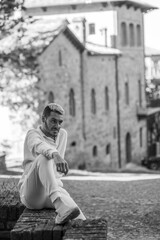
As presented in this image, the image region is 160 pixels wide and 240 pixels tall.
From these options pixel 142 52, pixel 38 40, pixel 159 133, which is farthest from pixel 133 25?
pixel 38 40

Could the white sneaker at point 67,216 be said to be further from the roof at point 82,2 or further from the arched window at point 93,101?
the roof at point 82,2

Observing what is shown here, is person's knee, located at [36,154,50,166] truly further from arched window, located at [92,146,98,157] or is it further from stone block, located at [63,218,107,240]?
arched window, located at [92,146,98,157]

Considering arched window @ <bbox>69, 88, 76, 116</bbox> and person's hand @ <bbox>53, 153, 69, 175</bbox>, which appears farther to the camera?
arched window @ <bbox>69, 88, 76, 116</bbox>

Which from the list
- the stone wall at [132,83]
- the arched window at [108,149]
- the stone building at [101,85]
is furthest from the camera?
the stone wall at [132,83]

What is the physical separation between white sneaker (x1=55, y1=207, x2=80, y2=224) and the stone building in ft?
61.5

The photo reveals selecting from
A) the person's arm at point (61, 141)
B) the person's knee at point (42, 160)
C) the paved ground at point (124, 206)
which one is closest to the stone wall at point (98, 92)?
the paved ground at point (124, 206)

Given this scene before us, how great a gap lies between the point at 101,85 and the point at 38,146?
2684cm

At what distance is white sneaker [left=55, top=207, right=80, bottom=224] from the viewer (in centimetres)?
474

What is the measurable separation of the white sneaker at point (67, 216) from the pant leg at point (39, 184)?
17 centimetres

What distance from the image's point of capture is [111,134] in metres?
33.7

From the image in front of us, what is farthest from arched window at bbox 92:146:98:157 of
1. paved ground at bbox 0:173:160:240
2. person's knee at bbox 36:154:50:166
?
person's knee at bbox 36:154:50:166

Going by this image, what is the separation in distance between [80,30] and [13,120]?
9230mm

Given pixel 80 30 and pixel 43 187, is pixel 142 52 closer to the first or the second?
pixel 80 30

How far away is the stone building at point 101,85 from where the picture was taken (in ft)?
85.1
